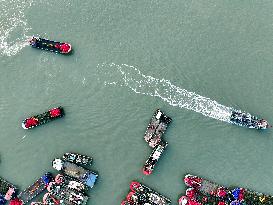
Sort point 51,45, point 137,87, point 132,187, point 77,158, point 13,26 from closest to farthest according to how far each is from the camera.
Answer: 1. point 132,187
2. point 77,158
3. point 51,45
4. point 137,87
5. point 13,26

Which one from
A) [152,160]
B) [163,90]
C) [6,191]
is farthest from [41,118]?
[163,90]

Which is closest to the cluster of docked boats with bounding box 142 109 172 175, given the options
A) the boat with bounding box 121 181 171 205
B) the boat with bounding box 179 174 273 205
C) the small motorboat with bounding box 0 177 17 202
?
the boat with bounding box 121 181 171 205

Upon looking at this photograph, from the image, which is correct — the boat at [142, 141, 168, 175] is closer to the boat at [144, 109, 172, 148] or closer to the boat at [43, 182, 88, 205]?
the boat at [144, 109, 172, 148]

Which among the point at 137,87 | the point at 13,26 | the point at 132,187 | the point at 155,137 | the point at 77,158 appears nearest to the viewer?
the point at 132,187

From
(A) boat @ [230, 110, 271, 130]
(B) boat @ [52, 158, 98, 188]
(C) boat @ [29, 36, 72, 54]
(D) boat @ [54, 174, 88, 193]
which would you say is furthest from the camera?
(C) boat @ [29, 36, 72, 54]

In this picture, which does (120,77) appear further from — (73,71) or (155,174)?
(155,174)

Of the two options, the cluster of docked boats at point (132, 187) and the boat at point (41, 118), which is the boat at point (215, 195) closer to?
the cluster of docked boats at point (132, 187)

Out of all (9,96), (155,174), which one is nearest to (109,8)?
(9,96)

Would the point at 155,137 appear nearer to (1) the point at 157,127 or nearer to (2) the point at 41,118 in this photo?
(1) the point at 157,127
